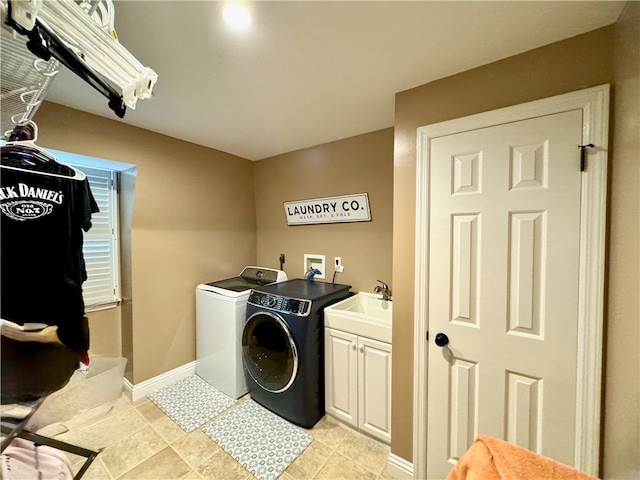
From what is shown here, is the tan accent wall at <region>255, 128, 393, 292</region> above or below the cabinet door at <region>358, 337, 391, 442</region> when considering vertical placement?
above

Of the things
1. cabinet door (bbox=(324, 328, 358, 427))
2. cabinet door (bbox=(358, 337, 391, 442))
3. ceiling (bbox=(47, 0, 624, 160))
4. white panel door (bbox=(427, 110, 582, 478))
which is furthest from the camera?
cabinet door (bbox=(324, 328, 358, 427))

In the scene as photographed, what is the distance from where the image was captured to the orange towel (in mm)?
654

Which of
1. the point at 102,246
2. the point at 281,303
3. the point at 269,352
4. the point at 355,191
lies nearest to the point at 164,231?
the point at 102,246

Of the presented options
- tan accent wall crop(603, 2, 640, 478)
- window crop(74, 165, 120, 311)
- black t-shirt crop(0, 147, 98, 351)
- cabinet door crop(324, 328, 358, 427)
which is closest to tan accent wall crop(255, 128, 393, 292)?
cabinet door crop(324, 328, 358, 427)

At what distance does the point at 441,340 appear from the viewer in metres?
1.31

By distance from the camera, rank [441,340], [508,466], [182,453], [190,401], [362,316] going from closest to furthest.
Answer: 1. [508,466]
2. [441,340]
3. [182,453]
4. [362,316]
5. [190,401]

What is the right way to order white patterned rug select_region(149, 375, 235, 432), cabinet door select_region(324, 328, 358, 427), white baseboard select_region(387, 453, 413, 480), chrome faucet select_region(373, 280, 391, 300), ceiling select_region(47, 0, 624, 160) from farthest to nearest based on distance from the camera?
chrome faucet select_region(373, 280, 391, 300)
white patterned rug select_region(149, 375, 235, 432)
cabinet door select_region(324, 328, 358, 427)
white baseboard select_region(387, 453, 413, 480)
ceiling select_region(47, 0, 624, 160)

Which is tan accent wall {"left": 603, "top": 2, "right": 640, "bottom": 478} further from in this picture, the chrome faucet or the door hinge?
the chrome faucet

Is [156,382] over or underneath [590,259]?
underneath

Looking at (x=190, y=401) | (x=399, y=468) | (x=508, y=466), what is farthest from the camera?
(x=190, y=401)

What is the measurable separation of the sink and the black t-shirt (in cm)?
140

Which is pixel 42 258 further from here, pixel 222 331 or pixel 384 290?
pixel 384 290

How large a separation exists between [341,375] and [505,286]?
1.22m

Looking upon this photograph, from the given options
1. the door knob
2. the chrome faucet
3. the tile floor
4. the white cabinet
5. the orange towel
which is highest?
the chrome faucet
